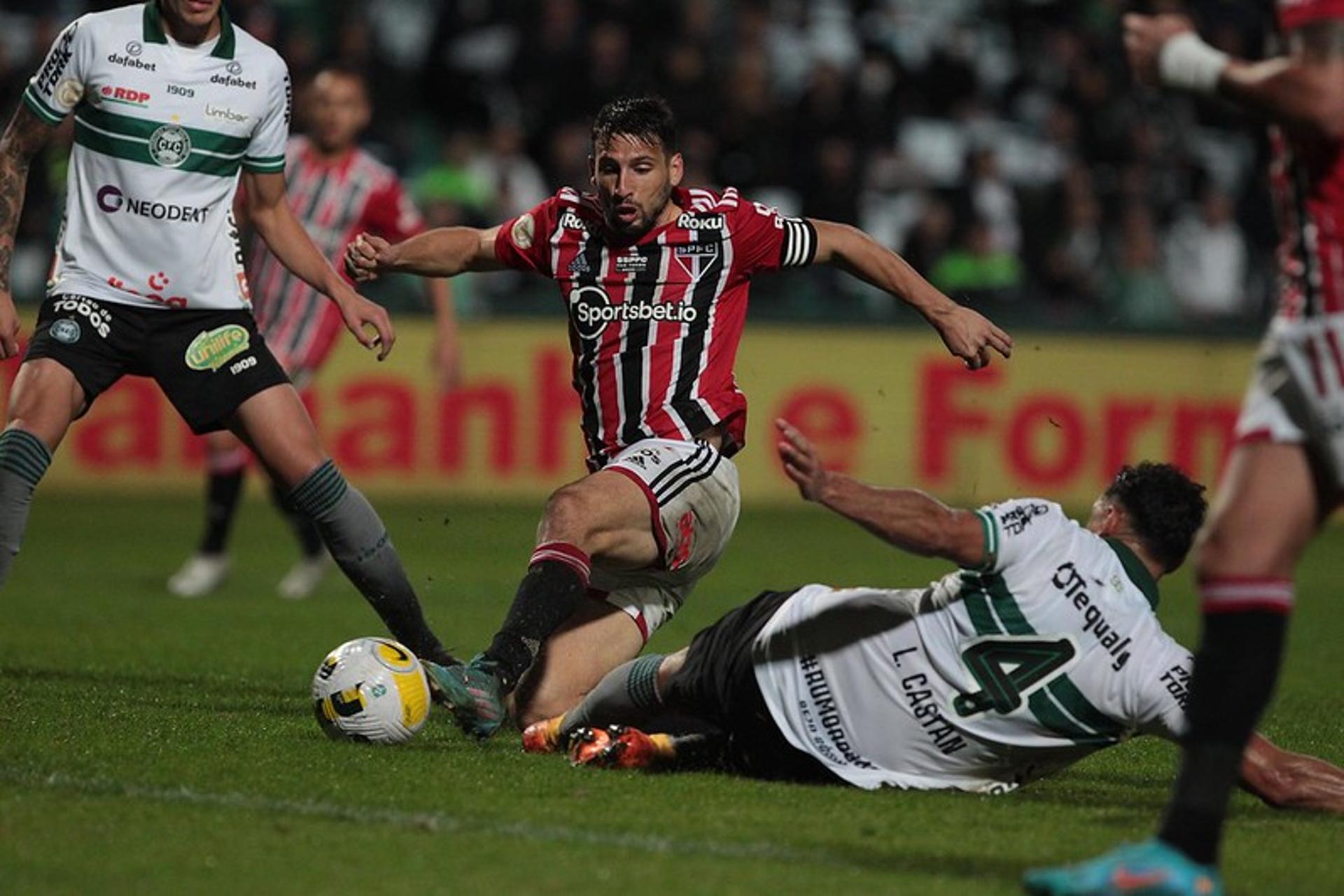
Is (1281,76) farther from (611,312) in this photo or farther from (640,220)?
(611,312)

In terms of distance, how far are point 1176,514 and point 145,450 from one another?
399 inches

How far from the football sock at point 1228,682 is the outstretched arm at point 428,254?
10.9 ft

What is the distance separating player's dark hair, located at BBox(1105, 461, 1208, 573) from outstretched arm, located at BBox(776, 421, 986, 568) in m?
0.53

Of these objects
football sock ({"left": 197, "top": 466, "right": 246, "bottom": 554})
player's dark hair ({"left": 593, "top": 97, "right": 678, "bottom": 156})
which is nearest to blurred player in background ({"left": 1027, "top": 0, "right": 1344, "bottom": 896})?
player's dark hair ({"left": 593, "top": 97, "right": 678, "bottom": 156})

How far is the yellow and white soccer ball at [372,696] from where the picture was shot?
5.96 meters

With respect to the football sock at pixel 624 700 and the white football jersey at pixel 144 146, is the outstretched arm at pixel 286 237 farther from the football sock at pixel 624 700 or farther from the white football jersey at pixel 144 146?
the football sock at pixel 624 700

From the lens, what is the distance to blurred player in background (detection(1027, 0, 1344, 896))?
4148mm

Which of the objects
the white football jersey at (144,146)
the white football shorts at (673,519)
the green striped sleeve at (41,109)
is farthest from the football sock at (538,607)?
the green striped sleeve at (41,109)

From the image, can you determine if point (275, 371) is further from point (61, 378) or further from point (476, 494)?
point (476, 494)

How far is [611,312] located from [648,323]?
0.13m

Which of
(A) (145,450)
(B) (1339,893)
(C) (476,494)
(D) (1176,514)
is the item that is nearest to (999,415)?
(C) (476,494)

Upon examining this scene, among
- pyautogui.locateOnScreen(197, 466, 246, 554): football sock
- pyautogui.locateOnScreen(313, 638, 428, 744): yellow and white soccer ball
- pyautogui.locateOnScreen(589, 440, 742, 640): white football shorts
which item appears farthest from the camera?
pyautogui.locateOnScreen(197, 466, 246, 554): football sock

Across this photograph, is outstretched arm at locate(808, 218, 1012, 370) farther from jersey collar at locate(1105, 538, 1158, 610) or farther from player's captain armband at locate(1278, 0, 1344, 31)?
player's captain armband at locate(1278, 0, 1344, 31)

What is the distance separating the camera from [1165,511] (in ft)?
17.6
